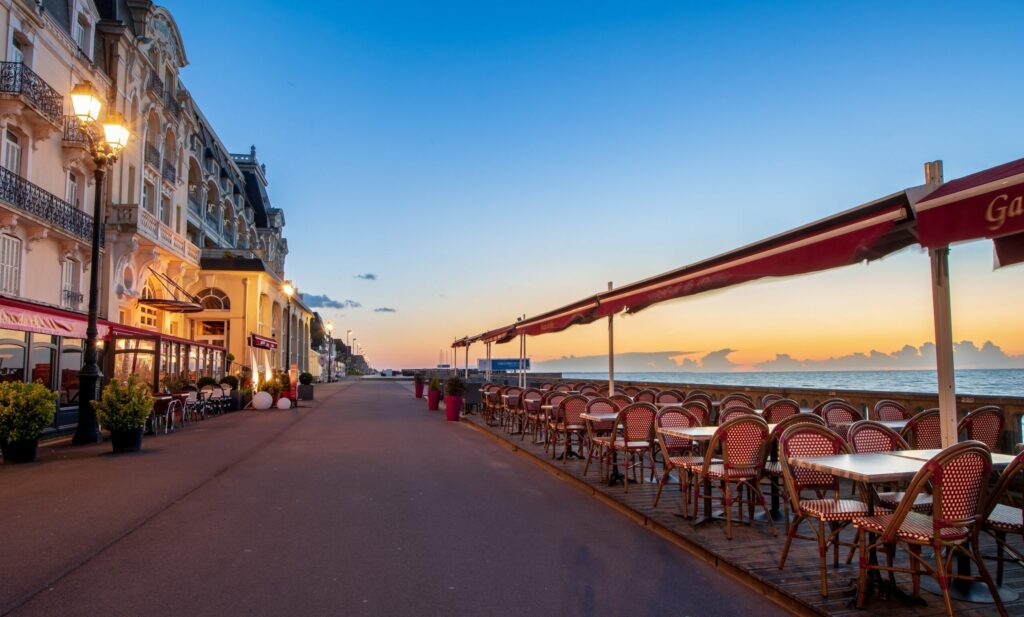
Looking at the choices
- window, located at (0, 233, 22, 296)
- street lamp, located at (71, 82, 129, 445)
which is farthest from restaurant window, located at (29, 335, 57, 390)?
street lamp, located at (71, 82, 129, 445)

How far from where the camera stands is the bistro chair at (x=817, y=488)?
15.0 feet

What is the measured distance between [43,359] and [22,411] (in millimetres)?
6597

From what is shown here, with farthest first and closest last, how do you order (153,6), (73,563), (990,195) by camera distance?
1. (153,6)
2. (73,563)
3. (990,195)

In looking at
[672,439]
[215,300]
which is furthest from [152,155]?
[672,439]

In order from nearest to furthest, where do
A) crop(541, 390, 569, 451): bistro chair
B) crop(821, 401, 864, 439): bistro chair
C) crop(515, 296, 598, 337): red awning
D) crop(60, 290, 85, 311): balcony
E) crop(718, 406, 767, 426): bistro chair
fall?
crop(718, 406, 767, 426): bistro chair → crop(821, 401, 864, 439): bistro chair → crop(515, 296, 598, 337): red awning → crop(541, 390, 569, 451): bistro chair → crop(60, 290, 85, 311): balcony

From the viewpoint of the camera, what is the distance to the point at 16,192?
55.0ft

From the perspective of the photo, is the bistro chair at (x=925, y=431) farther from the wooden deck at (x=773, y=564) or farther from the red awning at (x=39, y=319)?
the red awning at (x=39, y=319)

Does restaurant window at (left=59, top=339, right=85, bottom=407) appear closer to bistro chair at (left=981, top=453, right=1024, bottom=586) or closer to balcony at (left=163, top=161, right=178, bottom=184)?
balcony at (left=163, top=161, right=178, bottom=184)

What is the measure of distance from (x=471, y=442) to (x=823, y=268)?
10.5 meters

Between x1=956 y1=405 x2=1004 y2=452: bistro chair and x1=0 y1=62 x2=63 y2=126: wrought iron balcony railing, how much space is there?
68.1 ft

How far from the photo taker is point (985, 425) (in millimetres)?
6594

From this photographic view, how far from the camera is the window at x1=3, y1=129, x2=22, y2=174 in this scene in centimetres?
1695

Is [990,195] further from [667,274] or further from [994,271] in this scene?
[667,274]

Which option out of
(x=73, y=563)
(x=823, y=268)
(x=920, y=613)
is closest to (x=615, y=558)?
(x=920, y=613)
